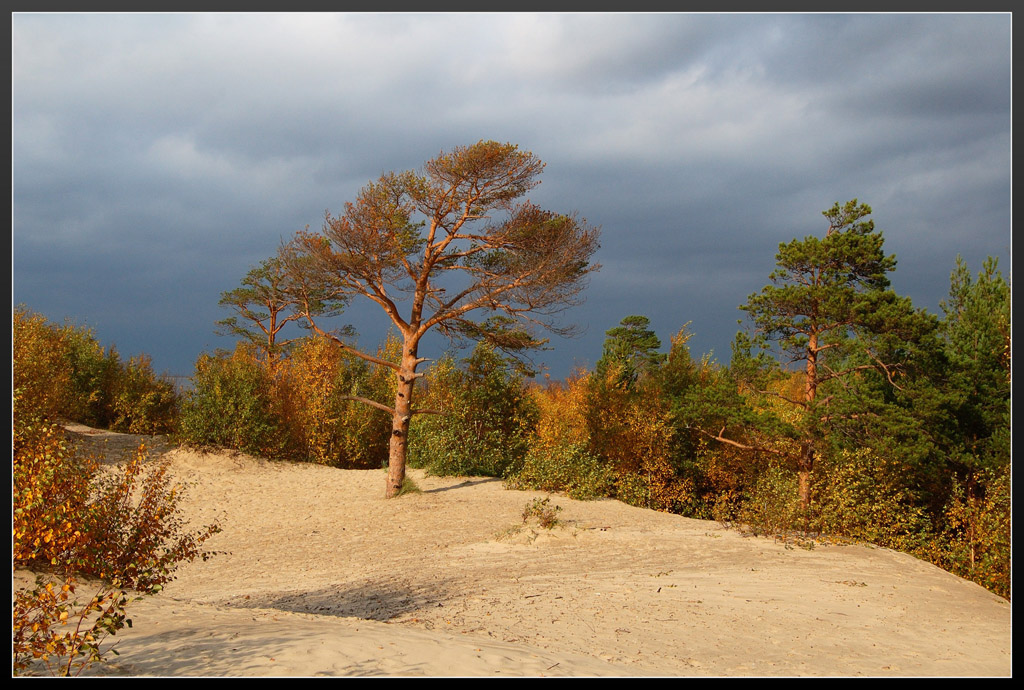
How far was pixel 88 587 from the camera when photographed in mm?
7633

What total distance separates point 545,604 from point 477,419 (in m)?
10.7

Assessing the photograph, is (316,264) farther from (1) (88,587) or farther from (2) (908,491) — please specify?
(2) (908,491)

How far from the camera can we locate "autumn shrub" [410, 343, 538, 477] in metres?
17.9

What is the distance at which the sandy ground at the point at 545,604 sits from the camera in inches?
197

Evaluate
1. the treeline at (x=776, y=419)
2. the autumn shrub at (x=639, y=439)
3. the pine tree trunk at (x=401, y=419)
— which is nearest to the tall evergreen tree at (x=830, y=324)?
the treeline at (x=776, y=419)

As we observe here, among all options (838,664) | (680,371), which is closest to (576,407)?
(680,371)

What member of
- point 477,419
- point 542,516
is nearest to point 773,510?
point 542,516

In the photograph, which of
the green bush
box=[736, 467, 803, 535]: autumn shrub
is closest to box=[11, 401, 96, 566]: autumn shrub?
box=[736, 467, 803, 535]: autumn shrub

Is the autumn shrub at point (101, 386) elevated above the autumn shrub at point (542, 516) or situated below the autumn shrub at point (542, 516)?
above

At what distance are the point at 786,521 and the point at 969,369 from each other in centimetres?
Result: 561

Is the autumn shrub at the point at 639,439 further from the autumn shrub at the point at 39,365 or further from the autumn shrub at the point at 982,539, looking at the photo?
the autumn shrub at the point at 39,365

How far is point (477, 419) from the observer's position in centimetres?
1806

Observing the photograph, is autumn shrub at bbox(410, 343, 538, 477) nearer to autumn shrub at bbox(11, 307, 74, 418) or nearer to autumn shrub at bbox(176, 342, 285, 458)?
autumn shrub at bbox(176, 342, 285, 458)

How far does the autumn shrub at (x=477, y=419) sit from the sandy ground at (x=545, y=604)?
3587mm
